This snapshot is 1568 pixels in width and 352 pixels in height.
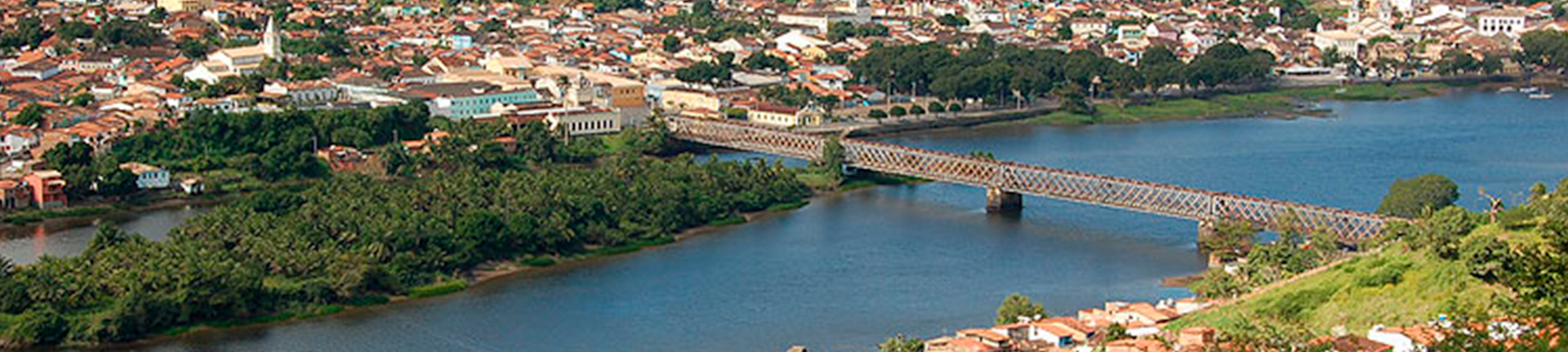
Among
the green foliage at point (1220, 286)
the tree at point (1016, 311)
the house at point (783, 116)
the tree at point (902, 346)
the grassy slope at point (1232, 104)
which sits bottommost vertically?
the grassy slope at point (1232, 104)

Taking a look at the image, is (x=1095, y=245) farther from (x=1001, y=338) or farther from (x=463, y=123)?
(x=463, y=123)

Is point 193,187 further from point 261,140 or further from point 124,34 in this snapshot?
point 124,34

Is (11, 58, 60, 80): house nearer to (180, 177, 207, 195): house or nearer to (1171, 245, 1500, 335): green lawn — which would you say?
(180, 177, 207, 195): house

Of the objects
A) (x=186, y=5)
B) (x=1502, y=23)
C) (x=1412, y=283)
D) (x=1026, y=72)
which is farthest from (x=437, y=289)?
(x=1502, y=23)

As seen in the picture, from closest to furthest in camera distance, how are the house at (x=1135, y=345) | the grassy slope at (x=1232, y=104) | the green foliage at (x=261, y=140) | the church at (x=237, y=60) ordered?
the house at (x=1135, y=345)
the green foliage at (x=261, y=140)
the church at (x=237, y=60)
the grassy slope at (x=1232, y=104)

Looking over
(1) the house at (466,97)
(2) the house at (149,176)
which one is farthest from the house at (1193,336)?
(1) the house at (466,97)

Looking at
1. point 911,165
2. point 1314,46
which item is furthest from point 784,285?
point 1314,46

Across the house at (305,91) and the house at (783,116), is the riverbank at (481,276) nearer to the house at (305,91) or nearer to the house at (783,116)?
the house at (783,116)
